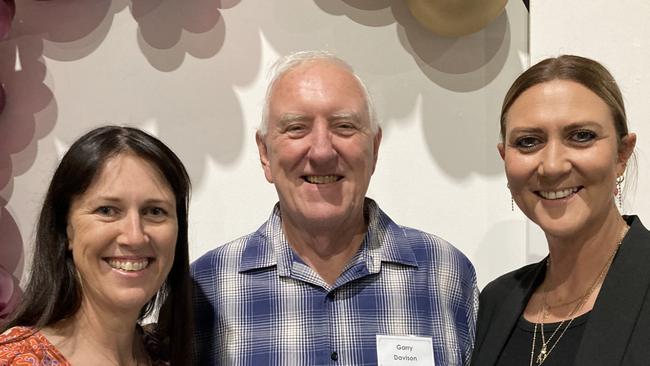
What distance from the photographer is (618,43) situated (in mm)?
2621

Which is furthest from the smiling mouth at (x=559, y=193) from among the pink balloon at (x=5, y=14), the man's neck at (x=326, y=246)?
the pink balloon at (x=5, y=14)

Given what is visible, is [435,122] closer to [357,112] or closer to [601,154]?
[357,112]

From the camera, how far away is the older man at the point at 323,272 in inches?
76.1

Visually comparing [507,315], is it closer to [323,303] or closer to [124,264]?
[323,303]

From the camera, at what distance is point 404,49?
9.37 feet

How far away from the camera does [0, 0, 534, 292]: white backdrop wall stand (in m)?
2.86

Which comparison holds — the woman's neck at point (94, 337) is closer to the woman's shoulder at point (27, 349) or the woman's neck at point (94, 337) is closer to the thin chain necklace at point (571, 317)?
the woman's shoulder at point (27, 349)

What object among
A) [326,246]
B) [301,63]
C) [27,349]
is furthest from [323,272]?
[27,349]

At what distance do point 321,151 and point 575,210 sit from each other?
0.71 metres

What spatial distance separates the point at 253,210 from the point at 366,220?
82 cm

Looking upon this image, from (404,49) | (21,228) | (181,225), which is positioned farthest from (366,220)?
(21,228)

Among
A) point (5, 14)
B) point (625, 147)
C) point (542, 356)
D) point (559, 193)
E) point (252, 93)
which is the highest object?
point (5, 14)

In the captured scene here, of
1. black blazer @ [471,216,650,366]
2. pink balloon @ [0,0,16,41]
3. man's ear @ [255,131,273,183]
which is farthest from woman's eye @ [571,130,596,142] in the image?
pink balloon @ [0,0,16,41]

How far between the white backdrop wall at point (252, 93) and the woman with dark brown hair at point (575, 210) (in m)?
1.04
